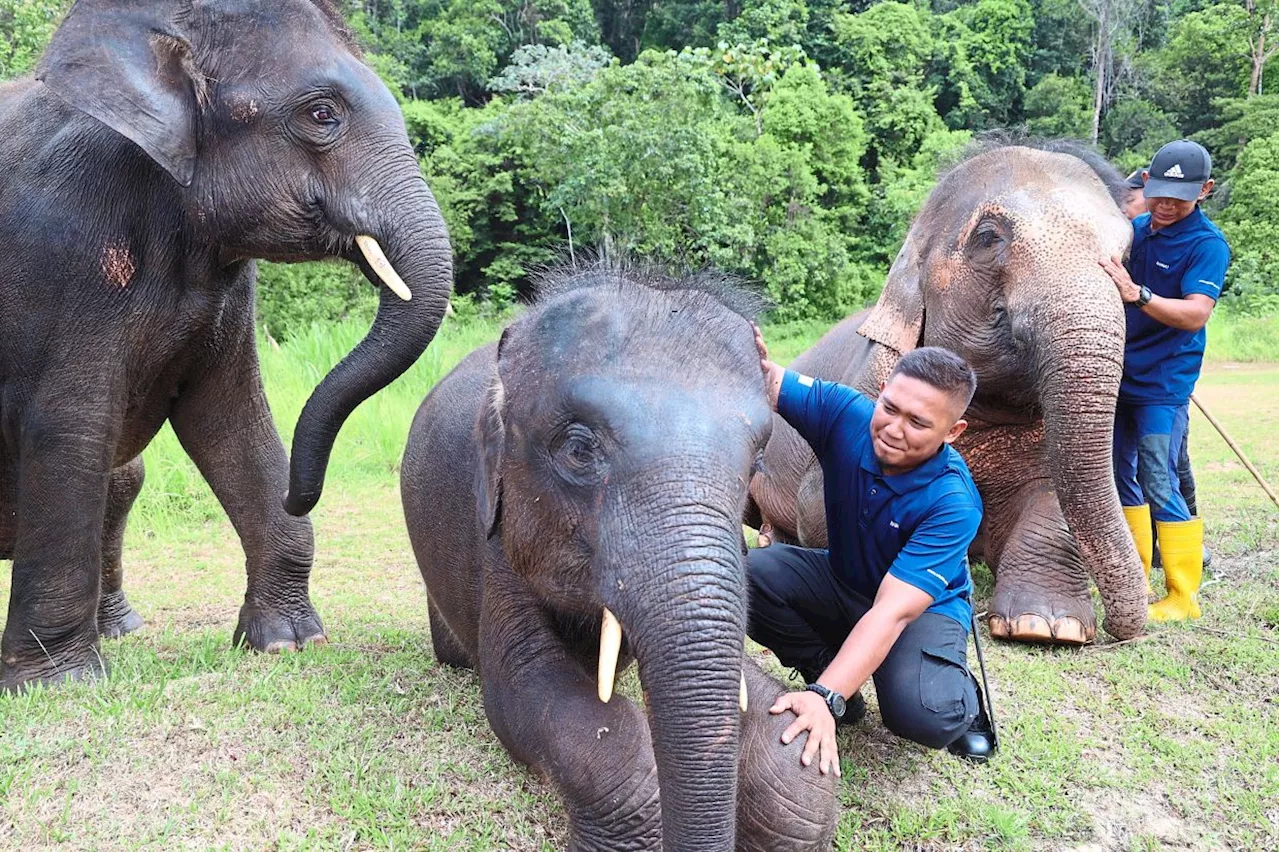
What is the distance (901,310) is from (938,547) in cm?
246

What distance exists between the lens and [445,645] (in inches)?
170

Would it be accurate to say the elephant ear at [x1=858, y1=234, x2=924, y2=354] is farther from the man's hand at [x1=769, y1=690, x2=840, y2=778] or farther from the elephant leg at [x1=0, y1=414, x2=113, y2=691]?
the elephant leg at [x1=0, y1=414, x2=113, y2=691]

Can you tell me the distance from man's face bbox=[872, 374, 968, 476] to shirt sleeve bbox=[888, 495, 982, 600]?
170 millimetres

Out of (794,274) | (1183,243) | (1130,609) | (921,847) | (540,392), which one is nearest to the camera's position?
(540,392)

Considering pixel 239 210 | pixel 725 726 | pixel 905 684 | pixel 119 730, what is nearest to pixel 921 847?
pixel 905 684

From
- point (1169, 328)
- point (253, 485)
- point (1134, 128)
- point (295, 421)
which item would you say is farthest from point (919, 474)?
point (1134, 128)

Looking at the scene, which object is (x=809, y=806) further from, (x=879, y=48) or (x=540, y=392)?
(x=879, y=48)

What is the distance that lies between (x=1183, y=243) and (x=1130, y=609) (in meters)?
1.75

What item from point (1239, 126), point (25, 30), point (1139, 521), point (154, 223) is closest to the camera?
point (154, 223)

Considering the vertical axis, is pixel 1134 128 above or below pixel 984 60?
below

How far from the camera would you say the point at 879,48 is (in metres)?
33.0

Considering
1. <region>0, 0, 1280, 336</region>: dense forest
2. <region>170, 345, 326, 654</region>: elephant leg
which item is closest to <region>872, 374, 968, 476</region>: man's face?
<region>170, 345, 326, 654</region>: elephant leg

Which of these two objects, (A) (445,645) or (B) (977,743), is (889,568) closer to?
(B) (977,743)

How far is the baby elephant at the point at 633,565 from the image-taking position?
89.9 inches
